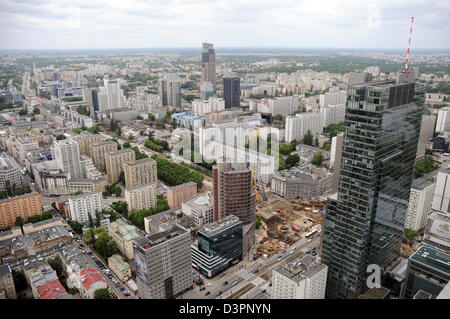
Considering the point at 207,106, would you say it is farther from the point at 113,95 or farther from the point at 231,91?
the point at 113,95

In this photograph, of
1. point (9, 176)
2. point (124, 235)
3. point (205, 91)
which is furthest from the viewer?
point (205, 91)

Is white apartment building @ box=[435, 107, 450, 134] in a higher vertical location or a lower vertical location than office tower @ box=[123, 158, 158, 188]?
higher

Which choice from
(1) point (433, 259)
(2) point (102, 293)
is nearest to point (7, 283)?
(2) point (102, 293)

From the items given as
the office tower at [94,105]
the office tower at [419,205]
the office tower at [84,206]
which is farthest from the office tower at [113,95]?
the office tower at [419,205]

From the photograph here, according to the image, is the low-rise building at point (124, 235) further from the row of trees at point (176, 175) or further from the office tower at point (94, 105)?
the office tower at point (94, 105)

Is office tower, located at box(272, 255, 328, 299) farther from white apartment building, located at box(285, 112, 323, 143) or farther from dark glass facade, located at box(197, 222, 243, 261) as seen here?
white apartment building, located at box(285, 112, 323, 143)

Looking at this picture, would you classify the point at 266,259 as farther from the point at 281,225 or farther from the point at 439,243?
the point at 439,243

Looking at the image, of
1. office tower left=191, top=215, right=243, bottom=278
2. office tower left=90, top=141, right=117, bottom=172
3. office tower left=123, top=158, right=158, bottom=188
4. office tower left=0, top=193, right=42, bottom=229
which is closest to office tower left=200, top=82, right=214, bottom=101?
office tower left=90, top=141, right=117, bottom=172
